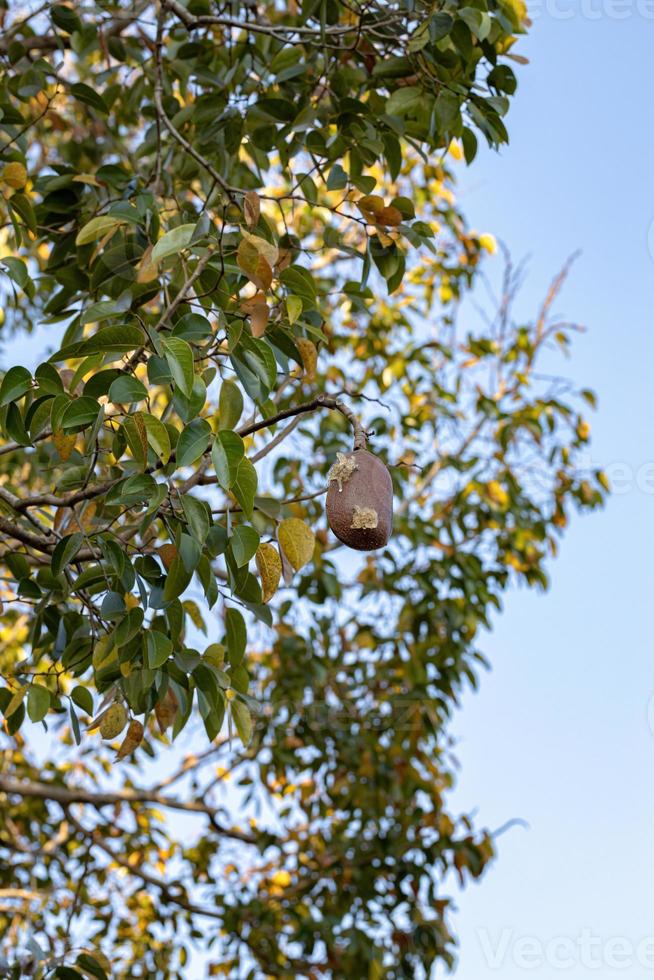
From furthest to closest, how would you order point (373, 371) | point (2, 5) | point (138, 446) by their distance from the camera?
point (373, 371)
point (2, 5)
point (138, 446)

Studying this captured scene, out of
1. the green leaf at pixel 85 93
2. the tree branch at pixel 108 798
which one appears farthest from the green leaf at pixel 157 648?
the tree branch at pixel 108 798

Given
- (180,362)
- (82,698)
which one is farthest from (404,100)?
(82,698)

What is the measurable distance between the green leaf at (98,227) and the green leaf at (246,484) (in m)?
0.58

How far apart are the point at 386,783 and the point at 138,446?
2.11m

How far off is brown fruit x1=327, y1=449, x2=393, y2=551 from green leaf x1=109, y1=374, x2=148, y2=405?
240 millimetres

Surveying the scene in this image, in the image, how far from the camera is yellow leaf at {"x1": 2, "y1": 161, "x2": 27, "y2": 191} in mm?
1795

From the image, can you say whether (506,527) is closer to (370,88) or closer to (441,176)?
(441,176)

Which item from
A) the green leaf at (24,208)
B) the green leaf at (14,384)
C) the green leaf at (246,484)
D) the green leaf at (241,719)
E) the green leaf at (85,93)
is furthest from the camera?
the green leaf at (85,93)

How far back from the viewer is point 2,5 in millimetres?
2791

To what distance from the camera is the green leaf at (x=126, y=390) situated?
1291 mm

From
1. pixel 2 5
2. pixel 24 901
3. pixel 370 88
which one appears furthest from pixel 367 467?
pixel 24 901

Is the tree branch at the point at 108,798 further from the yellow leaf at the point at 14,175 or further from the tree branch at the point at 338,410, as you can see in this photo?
the tree branch at the point at 338,410

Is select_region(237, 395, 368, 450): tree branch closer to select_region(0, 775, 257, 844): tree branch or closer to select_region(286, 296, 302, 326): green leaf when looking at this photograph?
select_region(286, 296, 302, 326): green leaf

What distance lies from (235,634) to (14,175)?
2.68 ft
